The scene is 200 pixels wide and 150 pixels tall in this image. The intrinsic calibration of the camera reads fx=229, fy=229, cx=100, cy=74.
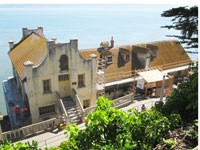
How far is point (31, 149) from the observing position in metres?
10.2

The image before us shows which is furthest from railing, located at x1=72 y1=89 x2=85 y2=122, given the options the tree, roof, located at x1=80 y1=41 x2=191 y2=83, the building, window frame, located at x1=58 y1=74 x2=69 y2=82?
the tree

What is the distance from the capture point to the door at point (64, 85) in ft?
85.5

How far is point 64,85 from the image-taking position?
87.2 feet

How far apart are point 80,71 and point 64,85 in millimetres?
2511

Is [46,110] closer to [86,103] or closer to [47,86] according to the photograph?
[47,86]

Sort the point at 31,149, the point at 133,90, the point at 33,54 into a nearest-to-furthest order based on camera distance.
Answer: the point at 31,149, the point at 33,54, the point at 133,90

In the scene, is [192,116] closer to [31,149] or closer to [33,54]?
[31,149]

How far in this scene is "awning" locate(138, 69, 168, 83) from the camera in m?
30.2

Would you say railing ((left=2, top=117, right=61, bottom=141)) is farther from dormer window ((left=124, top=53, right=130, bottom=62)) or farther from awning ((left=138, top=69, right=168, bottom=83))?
dormer window ((left=124, top=53, right=130, bottom=62))

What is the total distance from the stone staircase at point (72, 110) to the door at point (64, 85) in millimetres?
640

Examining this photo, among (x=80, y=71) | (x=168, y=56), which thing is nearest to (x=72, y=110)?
(x=80, y=71)

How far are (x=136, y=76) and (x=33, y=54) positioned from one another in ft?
47.1

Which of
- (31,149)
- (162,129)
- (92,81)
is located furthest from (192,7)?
(92,81)

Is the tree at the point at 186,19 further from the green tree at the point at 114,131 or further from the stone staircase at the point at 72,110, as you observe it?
the stone staircase at the point at 72,110
